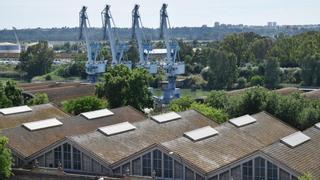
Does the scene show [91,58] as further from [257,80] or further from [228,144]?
[228,144]

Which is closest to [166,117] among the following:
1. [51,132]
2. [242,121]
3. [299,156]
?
[242,121]

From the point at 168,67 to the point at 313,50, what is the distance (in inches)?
708

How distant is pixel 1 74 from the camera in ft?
326

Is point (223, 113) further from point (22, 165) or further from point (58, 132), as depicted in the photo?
point (22, 165)

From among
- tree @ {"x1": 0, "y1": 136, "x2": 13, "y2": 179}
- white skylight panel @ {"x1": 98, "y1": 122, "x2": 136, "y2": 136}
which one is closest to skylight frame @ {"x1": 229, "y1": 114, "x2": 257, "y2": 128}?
white skylight panel @ {"x1": 98, "y1": 122, "x2": 136, "y2": 136}

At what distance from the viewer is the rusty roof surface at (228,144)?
73.8 ft

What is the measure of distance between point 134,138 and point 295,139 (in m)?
6.41

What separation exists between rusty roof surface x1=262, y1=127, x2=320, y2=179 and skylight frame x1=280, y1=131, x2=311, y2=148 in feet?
0.46

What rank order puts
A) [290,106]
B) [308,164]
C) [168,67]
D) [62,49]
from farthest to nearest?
[62,49]
[168,67]
[290,106]
[308,164]

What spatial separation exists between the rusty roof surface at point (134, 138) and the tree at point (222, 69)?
42.8 meters

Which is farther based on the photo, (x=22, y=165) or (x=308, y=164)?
(x=22, y=165)

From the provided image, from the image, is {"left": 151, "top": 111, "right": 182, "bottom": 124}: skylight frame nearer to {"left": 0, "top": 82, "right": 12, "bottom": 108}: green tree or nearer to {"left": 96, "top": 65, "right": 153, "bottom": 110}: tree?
{"left": 96, "top": 65, "right": 153, "bottom": 110}: tree

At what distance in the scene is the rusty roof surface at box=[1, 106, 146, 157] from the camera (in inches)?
1005

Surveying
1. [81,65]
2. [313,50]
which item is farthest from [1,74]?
[313,50]
